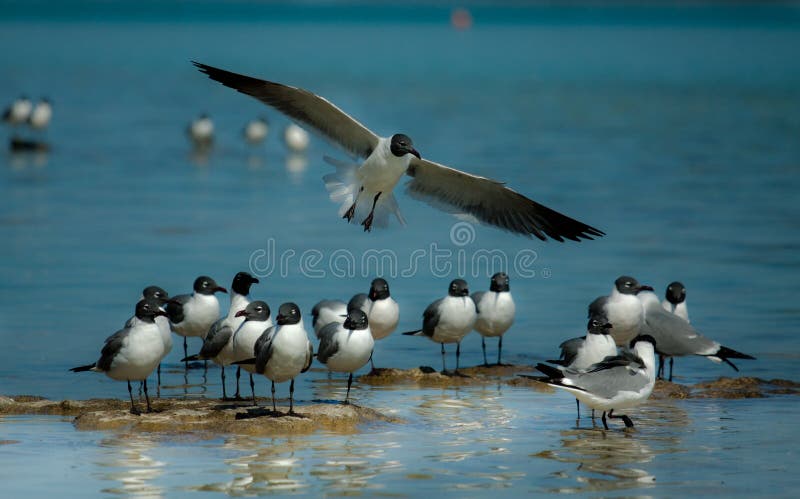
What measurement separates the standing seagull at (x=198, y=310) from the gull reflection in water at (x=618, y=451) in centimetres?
326

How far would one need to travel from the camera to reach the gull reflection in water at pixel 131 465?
7551 millimetres

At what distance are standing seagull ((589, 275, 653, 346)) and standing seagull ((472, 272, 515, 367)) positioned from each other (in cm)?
86

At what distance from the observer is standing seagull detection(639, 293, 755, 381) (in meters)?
11.0

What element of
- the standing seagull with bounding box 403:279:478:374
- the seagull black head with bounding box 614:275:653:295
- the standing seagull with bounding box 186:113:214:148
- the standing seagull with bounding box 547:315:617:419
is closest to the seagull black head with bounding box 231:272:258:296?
the standing seagull with bounding box 403:279:478:374

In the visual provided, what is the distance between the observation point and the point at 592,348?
10023 millimetres

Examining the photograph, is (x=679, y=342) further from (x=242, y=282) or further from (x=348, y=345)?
(x=242, y=282)

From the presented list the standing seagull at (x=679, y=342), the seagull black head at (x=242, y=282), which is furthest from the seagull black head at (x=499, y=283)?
the seagull black head at (x=242, y=282)

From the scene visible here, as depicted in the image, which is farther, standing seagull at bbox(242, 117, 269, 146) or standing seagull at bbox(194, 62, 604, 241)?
standing seagull at bbox(242, 117, 269, 146)

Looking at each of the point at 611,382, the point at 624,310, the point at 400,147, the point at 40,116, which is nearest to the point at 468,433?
A: the point at 611,382

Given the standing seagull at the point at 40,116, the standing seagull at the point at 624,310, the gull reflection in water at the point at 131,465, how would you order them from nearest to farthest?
the gull reflection in water at the point at 131,465
the standing seagull at the point at 624,310
the standing seagull at the point at 40,116

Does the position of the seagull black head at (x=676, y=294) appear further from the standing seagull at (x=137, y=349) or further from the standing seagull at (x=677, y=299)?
the standing seagull at (x=137, y=349)

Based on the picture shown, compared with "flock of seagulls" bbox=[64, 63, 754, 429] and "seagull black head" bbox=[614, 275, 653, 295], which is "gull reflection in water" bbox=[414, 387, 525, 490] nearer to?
"flock of seagulls" bbox=[64, 63, 754, 429]

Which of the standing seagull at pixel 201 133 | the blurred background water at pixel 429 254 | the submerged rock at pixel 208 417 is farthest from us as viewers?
the standing seagull at pixel 201 133

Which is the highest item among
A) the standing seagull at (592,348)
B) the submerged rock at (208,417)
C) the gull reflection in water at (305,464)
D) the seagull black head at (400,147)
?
the seagull black head at (400,147)
